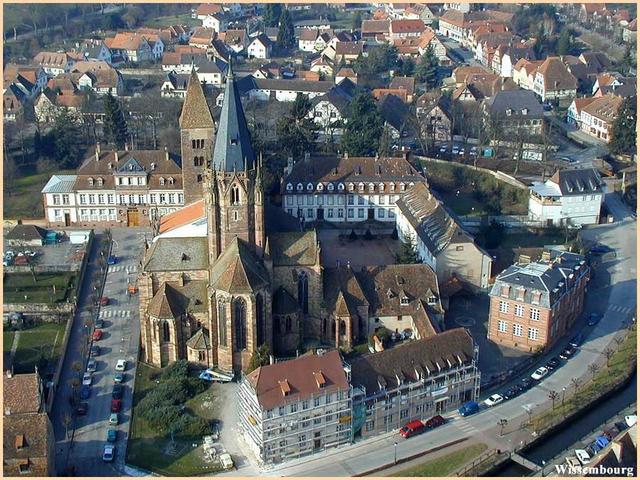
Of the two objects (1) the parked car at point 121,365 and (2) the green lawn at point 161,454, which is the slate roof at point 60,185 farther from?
(2) the green lawn at point 161,454

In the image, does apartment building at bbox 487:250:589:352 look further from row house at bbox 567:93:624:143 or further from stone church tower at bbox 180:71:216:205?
row house at bbox 567:93:624:143

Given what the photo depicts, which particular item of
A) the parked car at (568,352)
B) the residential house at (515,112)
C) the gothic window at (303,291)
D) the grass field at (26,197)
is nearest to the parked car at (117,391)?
the gothic window at (303,291)

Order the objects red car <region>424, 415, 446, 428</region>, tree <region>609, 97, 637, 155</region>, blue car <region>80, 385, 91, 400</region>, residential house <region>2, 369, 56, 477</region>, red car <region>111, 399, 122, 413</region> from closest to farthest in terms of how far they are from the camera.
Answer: residential house <region>2, 369, 56, 477</region>
red car <region>424, 415, 446, 428</region>
red car <region>111, 399, 122, 413</region>
blue car <region>80, 385, 91, 400</region>
tree <region>609, 97, 637, 155</region>

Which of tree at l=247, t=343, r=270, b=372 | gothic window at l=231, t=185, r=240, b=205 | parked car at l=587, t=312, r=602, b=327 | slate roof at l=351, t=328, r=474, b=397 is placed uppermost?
gothic window at l=231, t=185, r=240, b=205

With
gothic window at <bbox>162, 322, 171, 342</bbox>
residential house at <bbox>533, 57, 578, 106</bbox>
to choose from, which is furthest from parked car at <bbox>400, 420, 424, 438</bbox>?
residential house at <bbox>533, 57, 578, 106</bbox>

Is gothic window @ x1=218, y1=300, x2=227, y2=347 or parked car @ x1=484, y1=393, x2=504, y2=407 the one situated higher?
gothic window @ x1=218, y1=300, x2=227, y2=347

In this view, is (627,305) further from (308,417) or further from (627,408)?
(308,417)

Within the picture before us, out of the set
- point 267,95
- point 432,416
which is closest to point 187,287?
point 432,416
